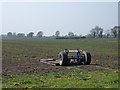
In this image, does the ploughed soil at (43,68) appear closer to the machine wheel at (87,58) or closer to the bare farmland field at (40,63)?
the bare farmland field at (40,63)

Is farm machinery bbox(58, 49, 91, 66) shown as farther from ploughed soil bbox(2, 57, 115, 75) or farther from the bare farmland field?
ploughed soil bbox(2, 57, 115, 75)

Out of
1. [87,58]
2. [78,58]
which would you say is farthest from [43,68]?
[87,58]

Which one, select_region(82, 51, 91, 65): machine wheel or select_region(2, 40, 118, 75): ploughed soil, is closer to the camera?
select_region(2, 40, 118, 75): ploughed soil

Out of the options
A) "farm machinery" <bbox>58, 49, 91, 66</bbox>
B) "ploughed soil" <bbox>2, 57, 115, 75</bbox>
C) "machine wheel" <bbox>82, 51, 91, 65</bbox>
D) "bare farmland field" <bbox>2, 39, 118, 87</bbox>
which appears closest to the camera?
"ploughed soil" <bbox>2, 57, 115, 75</bbox>

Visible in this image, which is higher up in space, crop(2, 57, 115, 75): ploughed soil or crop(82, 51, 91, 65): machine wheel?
crop(82, 51, 91, 65): machine wheel

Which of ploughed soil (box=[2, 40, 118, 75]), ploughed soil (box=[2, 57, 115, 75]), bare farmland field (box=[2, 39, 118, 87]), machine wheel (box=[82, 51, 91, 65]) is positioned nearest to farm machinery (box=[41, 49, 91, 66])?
machine wheel (box=[82, 51, 91, 65])

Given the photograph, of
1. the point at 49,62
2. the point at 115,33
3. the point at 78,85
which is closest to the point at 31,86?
the point at 78,85

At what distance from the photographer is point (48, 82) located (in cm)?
973

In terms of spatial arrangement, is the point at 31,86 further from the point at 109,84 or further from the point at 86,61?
the point at 86,61

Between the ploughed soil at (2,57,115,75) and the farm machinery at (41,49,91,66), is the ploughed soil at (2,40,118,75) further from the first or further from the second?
the farm machinery at (41,49,91,66)

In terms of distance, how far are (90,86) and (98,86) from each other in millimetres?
323

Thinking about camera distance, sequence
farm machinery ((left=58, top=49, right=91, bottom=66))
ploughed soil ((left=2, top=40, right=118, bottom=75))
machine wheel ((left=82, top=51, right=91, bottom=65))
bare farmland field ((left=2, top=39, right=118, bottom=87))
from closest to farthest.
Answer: bare farmland field ((left=2, top=39, right=118, bottom=87)), ploughed soil ((left=2, top=40, right=118, bottom=75)), farm machinery ((left=58, top=49, right=91, bottom=66)), machine wheel ((left=82, top=51, right=91, bottom=65))

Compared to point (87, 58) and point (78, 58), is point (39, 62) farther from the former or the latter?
point (87, 58)

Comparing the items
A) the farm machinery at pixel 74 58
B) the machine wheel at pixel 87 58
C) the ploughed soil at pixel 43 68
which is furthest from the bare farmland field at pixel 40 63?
the farm machinery at pixel 74 58
